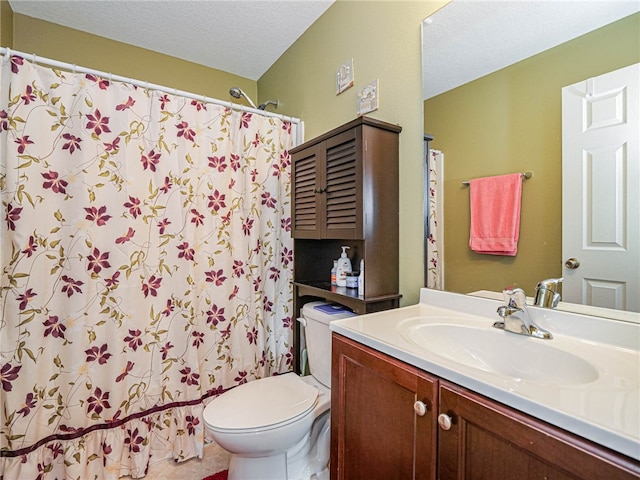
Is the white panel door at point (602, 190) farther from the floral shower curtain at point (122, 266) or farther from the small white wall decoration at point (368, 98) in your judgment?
the floral shower curtain at point (122, 266)

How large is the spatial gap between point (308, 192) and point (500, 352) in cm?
108

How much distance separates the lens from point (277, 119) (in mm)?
1973

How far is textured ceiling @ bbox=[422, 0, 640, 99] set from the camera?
36.7 inches

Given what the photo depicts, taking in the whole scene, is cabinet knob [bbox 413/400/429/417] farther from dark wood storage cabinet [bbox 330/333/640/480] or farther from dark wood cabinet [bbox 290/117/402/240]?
dark wood cabinet [bbox 290/117/402/240]

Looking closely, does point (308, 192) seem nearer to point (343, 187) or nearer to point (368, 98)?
point (343, 187)

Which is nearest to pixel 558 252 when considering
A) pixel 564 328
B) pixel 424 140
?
pixel 564 328

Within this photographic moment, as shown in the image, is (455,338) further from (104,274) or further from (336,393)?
(104,274)

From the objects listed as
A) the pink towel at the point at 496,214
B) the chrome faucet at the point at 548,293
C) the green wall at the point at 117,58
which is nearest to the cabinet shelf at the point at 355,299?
the pink towel at the point at 496,214

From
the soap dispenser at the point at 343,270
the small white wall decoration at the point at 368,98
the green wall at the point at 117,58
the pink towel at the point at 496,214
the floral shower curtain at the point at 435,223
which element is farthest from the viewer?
the green wall at the point at 117,58

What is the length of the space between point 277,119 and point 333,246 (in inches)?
34.1

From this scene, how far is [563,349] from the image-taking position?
2.76 ft

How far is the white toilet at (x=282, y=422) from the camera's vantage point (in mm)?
1220

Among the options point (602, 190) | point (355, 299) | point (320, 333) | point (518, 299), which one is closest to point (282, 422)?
point (320, 333)

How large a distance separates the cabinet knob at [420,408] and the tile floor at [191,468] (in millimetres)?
1313
